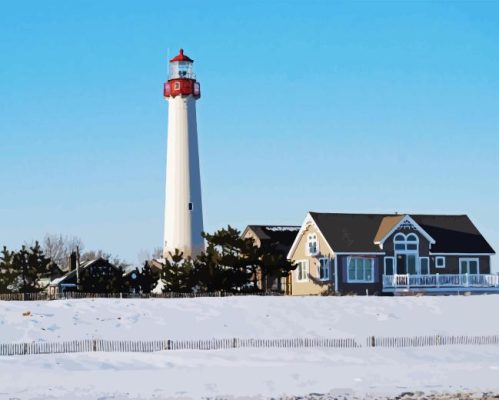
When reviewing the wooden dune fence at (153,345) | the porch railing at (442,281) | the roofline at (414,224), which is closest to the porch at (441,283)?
the porch railing at (442,281)

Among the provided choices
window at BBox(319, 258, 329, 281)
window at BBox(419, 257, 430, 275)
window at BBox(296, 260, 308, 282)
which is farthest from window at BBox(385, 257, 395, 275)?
window at BBox(296, 260, 308, 282)

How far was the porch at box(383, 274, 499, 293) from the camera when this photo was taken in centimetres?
6838

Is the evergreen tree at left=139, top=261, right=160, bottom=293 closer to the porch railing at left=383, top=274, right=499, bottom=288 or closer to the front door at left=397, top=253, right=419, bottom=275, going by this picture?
the porch railing at left=383, top=274, right=499, bottom=288

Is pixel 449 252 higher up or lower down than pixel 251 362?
higher up

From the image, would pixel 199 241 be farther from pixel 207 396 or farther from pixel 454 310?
pixel 207 396

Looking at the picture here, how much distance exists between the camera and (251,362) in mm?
43219

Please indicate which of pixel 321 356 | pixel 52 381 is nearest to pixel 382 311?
pixel 321 356

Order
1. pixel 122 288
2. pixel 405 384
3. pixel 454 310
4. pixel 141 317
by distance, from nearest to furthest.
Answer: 1. pixel 405 384
2. pixel 141 317
3. pixel 454 310
4. pixel 122 288

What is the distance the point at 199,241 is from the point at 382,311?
65.4 feet

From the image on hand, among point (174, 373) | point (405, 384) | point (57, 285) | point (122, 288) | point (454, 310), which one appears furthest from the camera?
point (57, 285)

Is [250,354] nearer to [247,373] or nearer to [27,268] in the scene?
[247,373]

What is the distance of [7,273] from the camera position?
239 feet

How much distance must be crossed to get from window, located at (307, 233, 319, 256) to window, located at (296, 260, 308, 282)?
1.06m

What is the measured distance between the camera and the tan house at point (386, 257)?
224ft
